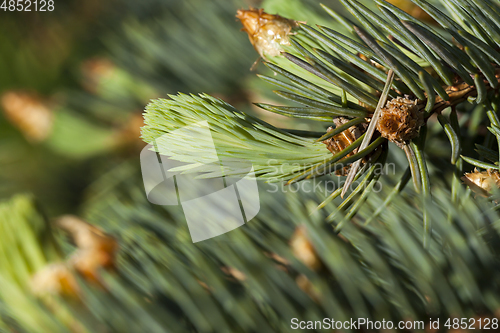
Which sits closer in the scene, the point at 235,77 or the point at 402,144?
the point at 402,144

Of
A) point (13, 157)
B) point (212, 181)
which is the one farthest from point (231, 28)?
point (13, 157)

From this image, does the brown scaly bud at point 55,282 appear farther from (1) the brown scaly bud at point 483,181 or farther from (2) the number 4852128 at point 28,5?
(2) the number 4852128 at point 28,5

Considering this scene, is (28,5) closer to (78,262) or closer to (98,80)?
(98,80)

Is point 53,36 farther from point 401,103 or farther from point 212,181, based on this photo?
point 401,103

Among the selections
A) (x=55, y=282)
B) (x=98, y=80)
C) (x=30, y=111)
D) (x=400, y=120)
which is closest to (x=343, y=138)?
(x=400, y=120)

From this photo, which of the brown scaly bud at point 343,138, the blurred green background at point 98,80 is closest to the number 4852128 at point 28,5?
the blurred green background at point 98,80

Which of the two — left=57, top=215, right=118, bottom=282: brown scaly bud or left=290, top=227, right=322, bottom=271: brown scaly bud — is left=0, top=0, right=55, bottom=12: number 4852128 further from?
left=290, top=227, right=322, bottom=271: brown scaly bud
